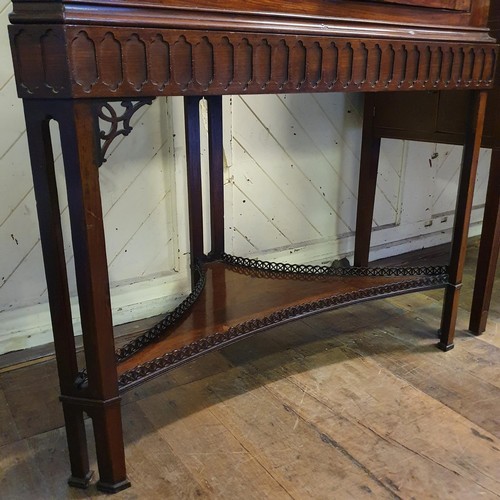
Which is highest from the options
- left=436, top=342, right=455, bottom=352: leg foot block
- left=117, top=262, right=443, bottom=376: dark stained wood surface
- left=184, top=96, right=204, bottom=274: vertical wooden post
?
left=184, top=96, right=204, bottom=274: vertical wooden post

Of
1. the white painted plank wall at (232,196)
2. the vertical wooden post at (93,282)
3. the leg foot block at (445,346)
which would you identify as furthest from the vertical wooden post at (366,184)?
the vertical wooden post at (93,282)

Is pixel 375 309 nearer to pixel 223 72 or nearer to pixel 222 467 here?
pixel 222 467

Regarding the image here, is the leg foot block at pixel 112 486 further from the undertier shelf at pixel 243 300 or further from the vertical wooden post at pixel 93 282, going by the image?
the undertier shelf at pixel 243 300

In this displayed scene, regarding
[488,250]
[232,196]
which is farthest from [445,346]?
[232,196]

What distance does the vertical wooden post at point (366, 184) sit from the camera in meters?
1.59

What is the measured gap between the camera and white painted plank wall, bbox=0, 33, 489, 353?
4.16 ft

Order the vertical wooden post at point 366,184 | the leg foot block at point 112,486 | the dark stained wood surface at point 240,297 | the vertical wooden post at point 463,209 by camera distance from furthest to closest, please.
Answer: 1. the vertical wooden post at point 366,184
2. the vertical wooden post at point 463,209
3. the dark stained wood surface at point 240,297
4. the leg foot block at point 112,486

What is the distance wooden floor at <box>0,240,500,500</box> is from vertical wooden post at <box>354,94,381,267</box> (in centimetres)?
38

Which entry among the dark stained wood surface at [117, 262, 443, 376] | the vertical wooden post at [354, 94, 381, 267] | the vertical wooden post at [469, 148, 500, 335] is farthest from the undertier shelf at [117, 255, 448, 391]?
the vertical wooden post at [354, 94, 381, 267]

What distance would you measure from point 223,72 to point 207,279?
0.63 metres

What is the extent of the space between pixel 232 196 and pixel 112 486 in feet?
2.82

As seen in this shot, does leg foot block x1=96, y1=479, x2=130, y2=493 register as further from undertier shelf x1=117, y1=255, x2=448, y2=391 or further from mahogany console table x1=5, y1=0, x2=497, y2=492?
undertier shelf x1=117, y1=255, x2=448, y2=391

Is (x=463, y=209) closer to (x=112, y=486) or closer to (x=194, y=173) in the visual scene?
(x=194, y=173)

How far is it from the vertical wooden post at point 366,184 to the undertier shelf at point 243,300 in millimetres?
376
